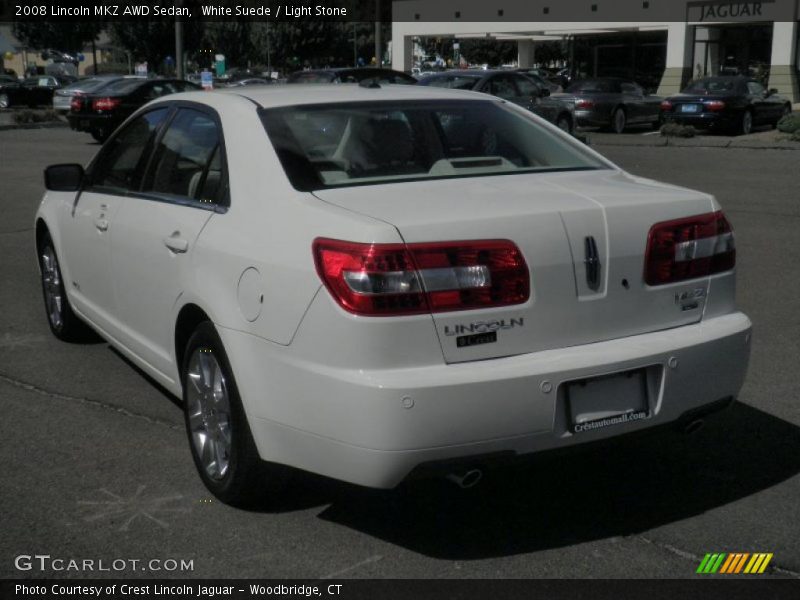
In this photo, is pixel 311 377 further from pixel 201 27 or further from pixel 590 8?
pixel 201 27

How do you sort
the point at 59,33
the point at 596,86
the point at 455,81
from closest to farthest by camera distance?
1. the point at 455,81
2. the point at 596,86
3. the point at 59,33

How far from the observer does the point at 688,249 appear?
3.94m

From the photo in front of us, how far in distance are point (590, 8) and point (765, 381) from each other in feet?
142

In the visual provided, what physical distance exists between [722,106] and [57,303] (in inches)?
823

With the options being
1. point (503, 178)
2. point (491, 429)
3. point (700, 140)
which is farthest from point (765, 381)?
point (700, 140)

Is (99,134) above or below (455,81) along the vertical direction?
below

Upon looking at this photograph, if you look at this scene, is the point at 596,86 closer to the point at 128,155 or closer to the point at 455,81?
the point at 455,81

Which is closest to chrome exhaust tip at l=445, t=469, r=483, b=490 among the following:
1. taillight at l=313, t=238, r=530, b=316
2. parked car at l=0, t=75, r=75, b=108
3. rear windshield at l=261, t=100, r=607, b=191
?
taillight at l=313, t=238, r=530, b=316

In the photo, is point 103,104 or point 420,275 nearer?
point 420,275

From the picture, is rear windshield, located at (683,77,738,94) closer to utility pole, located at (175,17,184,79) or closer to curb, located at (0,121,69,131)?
utility pole, located at (175,17,184,79)

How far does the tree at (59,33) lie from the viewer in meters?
68.2

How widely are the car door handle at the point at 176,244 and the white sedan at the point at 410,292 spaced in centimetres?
1

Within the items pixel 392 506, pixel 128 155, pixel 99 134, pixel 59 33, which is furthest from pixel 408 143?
pixel 59 33

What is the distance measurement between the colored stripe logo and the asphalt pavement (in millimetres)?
43
